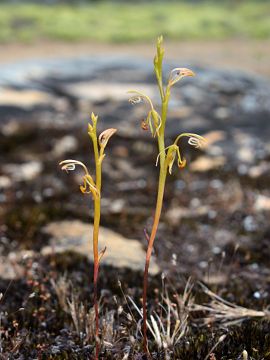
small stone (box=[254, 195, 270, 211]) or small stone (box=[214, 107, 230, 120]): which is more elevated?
small stone (box=[214, 107, 230, 120])

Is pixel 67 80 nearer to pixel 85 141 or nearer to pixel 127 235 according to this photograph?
pixel 85 141

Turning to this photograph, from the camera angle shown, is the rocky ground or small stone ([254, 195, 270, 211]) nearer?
the rocky ground

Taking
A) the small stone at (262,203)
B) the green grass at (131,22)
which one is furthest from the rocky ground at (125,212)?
the green grass at (131,22)

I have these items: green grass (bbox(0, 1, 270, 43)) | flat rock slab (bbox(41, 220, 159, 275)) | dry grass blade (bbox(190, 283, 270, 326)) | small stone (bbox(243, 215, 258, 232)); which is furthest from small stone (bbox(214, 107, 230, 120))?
green grass (bbox(0, 1, 270, 43))

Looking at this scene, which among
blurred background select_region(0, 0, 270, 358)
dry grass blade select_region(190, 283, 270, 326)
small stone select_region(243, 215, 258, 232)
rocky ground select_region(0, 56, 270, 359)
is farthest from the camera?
small stone select_region(243, 215, 258, 232)

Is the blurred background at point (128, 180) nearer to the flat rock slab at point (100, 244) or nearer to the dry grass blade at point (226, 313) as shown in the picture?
the flat rock slab at point (100, 244)

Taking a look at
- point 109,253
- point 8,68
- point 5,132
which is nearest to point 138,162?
point 5,132

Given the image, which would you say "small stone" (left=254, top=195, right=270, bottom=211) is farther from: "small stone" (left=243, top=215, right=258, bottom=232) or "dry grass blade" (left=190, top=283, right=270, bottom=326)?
"dry grass blade" (left=190, top=283, right=270, bottom=326)
